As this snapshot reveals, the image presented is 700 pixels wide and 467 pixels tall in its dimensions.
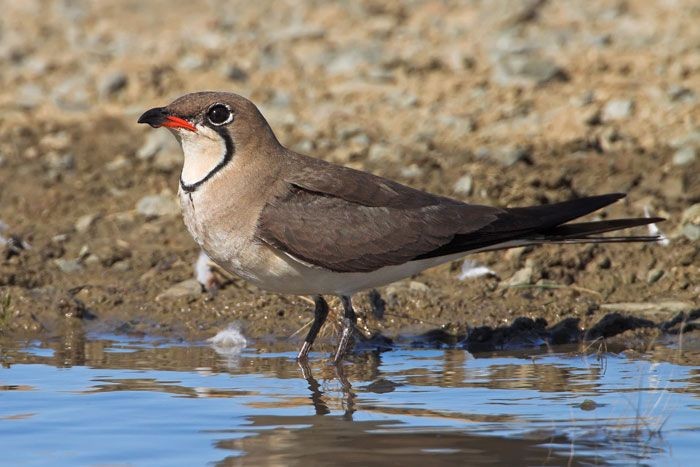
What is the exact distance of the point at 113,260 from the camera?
906cm

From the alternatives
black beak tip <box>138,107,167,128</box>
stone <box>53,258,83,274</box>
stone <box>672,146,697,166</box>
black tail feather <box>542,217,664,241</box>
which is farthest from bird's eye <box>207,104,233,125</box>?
stone <box>672,146,697,166</box>

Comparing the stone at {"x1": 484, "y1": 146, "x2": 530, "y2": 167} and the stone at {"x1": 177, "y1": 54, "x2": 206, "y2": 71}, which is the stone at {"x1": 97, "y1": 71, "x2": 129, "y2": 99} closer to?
the stone at {"x1": 177, "y1": 54, "x2": 206, "y2": 71}

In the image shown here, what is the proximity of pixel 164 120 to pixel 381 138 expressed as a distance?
13.3 ft

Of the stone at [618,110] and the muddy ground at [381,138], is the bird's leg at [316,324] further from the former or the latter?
the stone at [618,110]

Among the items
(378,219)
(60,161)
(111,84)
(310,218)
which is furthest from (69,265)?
(111,84)

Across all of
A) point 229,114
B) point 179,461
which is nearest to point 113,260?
point 229,114

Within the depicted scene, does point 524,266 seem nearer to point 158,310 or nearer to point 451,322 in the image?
point 451,322

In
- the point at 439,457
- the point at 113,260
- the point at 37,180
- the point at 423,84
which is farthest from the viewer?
the point at 423,84

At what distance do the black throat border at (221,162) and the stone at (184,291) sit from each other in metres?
1.56

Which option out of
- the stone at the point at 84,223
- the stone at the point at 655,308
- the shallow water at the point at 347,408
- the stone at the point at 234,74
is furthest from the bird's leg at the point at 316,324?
the stone at the point at 234,74

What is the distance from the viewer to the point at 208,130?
698cm

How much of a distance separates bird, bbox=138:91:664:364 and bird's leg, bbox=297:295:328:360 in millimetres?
A: 209

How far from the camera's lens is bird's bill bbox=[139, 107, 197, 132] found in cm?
687

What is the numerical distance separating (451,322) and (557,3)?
21.9 feet
